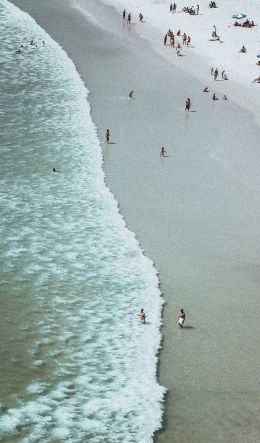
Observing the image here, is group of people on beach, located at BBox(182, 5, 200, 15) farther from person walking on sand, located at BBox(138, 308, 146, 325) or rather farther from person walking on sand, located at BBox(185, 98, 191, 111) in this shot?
person walking on sand, located at BBox(138, 308, 146, 325)

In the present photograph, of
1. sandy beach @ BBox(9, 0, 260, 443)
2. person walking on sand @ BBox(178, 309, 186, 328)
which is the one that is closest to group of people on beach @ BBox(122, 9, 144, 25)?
sandy beach @ BBox(9, 0, 260, 443)

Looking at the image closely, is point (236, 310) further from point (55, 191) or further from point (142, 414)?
point (55, 191)

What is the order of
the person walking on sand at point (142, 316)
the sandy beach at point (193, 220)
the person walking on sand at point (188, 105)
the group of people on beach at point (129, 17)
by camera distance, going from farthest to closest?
the group of people on beach at point (129, 17), the person walking on sand at point (188, 105), the person walking on sand at point (142, 316), the sandy beach at point (193, 220)

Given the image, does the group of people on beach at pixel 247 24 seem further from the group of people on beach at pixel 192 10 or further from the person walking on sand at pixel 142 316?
the person walking on sand at pixel 142 316

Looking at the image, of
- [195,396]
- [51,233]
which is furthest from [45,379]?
[51,233]

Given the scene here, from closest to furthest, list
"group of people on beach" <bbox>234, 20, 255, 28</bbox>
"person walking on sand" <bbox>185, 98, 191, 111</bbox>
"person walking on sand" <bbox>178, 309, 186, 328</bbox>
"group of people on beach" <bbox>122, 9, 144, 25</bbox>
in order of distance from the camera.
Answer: "person walking on sand" <bbox>178, 309, 186, 328</bbox> → "person walking on sand" <bbox>185, 98, 191, 111</bbox> → "group of people on beach" <bbox>234, 20, 255, 28</bbox> → "group of people on beach" <bbox>122, 9, 144, 25</bbox>

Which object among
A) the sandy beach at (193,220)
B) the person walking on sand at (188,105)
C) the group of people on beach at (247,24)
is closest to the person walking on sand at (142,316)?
the sandy beach at (193,220)
